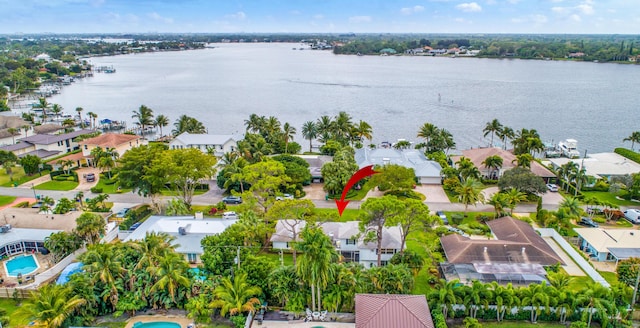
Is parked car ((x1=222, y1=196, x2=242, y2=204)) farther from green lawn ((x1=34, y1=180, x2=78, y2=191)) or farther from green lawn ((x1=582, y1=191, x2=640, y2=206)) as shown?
green lawn ((x1=582, y1=191, x2=640, y2=206))

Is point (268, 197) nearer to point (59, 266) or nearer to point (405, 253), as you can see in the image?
point (405, 253)

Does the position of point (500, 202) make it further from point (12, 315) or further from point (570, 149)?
point (12, 315)

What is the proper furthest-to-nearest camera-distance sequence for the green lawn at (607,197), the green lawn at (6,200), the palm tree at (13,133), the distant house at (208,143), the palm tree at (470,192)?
the palm tree at (13,133) → the distant house at (208,143) → the green lawn at (6,200) → the green lawn at (607,197) → the palm tree at (470,192)

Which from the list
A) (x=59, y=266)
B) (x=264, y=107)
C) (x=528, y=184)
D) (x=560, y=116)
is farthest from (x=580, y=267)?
(x=264, y=107)

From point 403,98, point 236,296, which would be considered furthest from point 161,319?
point 403,98

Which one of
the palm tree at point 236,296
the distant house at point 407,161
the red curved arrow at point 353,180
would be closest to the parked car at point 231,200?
the red curved arrow at point 353,180

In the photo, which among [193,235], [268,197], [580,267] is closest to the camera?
[580,267]

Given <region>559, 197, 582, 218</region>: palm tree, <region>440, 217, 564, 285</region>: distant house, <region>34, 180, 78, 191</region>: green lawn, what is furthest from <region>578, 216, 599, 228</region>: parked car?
<region>34, 180, 78, 191</region>: green lawn

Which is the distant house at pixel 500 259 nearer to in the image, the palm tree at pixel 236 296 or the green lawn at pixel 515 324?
the green lawn at pixel 515 324
